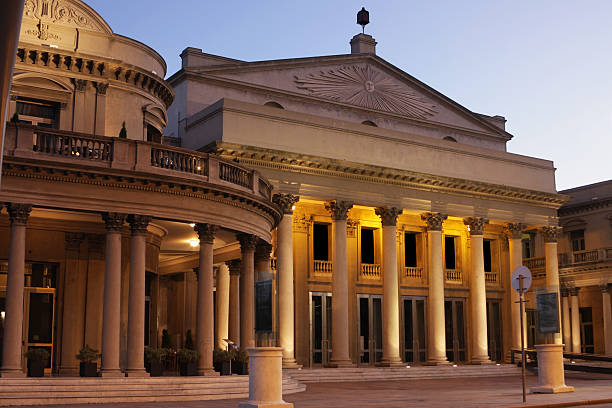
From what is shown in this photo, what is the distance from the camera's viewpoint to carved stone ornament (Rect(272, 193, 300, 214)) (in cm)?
3331

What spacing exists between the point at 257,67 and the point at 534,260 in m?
21.8

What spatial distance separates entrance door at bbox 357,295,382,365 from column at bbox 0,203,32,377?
888 inches

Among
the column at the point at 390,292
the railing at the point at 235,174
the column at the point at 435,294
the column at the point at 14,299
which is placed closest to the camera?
the column at the point at 14,299

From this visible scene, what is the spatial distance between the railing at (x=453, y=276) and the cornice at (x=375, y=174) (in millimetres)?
4636

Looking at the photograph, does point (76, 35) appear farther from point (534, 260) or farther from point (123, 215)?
point (534, 260)

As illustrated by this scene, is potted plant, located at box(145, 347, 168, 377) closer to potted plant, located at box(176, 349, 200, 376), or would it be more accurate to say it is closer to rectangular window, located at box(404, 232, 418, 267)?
potted plant, located at box(176, 349, 200, 376)

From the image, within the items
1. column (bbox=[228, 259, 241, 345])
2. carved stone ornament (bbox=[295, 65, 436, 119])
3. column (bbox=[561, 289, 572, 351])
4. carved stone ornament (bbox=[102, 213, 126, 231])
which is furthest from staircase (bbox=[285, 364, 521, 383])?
carved stone ornament (bbox=[295, 65, 436, 119])

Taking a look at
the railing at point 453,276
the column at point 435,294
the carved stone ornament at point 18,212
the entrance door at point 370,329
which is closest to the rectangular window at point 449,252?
the railing at point 453,276

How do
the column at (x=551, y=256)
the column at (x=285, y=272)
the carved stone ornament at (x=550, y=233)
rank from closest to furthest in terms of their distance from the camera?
the column at (x=285, y=272) < the column at (x=551, y=256) < the carved stone ornament at (x=550, y=233)

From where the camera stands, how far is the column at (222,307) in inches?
1184

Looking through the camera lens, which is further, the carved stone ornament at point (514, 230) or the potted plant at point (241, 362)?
the carved stone ornament at point (514, 230)

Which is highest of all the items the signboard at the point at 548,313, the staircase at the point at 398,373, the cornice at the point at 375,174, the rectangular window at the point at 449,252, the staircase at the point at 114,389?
the cornice at the point at 375,174

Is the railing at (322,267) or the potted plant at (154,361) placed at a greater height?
the railing at (322,267)

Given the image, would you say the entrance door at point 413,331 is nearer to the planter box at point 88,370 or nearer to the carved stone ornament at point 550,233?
the carved stone ornament at point 550,233
